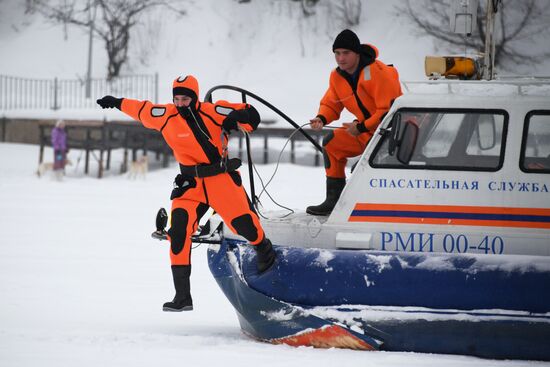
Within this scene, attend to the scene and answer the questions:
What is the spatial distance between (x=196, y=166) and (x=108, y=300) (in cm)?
251

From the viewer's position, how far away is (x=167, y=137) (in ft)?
21.4

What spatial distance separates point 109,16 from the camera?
33812 mm

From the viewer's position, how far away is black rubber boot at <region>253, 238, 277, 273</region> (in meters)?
6.16

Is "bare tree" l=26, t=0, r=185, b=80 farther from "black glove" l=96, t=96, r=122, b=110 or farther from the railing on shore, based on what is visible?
"black glove" l=96, t=96, r=122, b=110

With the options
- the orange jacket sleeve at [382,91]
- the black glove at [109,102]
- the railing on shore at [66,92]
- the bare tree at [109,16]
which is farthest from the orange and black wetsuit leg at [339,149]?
the bare tree at [109,16]

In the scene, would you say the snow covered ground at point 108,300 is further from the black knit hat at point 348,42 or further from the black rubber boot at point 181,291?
the black knit hat at point 348,42

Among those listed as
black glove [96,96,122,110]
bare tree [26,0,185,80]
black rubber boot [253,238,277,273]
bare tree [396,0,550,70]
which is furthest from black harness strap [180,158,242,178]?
bare tree [26,0,185,80]

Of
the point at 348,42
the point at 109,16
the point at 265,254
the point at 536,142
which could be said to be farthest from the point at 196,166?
the point at 109,16

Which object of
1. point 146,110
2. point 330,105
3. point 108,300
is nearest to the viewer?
point 146,110

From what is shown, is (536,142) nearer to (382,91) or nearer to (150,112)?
(382,91)

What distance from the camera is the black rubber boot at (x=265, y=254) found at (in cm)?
616

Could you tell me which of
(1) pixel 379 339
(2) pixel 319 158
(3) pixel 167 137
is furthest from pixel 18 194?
(1) pixel 379 339

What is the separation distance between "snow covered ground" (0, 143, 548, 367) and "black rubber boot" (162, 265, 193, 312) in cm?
21

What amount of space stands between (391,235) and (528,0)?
22735 mm
